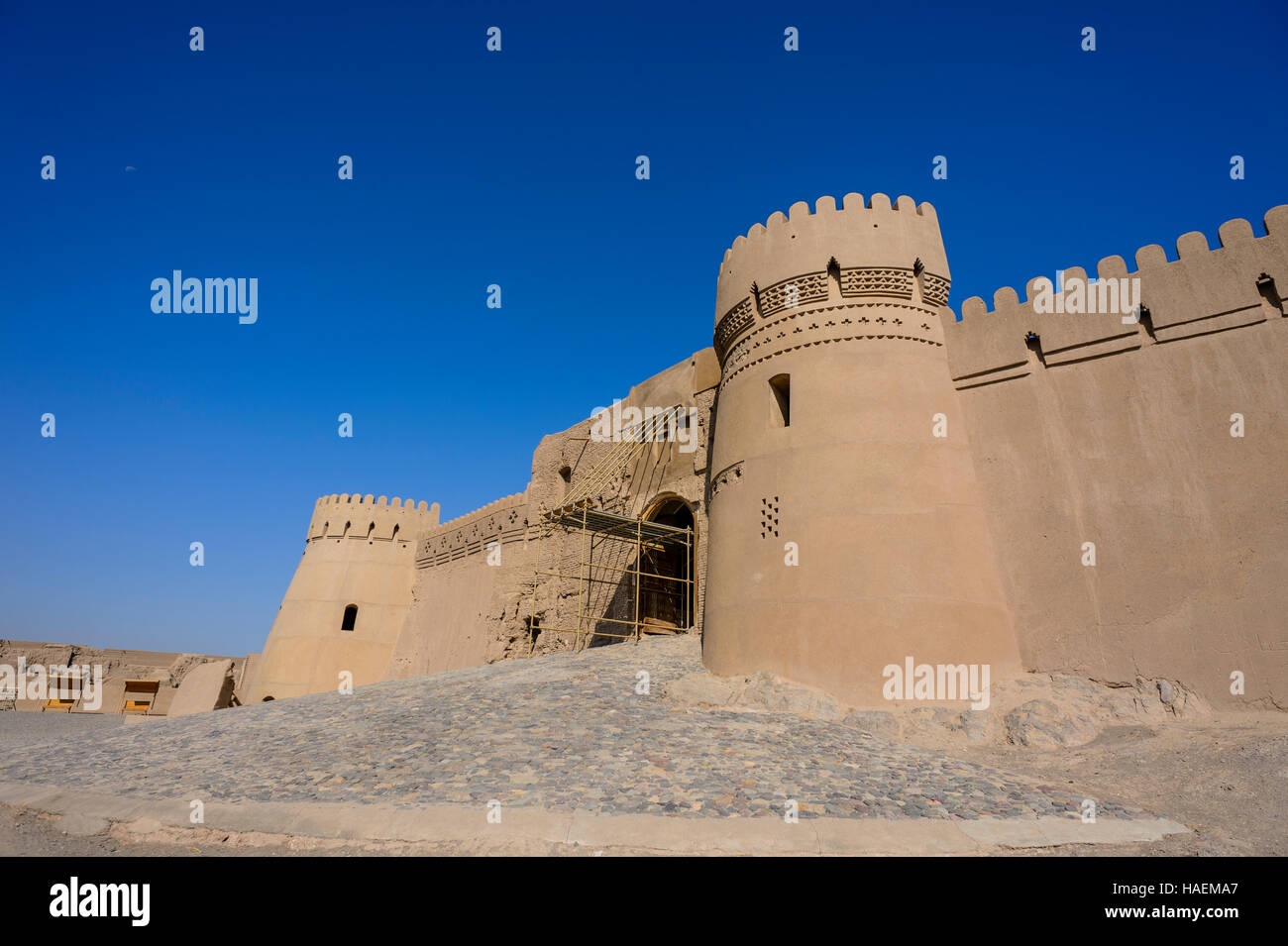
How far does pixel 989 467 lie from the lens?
35.3 feet

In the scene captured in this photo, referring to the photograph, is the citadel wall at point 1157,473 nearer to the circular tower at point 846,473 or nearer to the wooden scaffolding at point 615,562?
the circular tower at point 846,473

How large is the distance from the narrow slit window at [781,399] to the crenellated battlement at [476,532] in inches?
431

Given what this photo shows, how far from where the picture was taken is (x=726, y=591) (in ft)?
38.9

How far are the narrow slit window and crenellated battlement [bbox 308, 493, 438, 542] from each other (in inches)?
703

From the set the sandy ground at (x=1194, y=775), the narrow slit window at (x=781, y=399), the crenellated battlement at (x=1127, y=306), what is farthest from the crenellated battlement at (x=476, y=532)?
the sandy ground at (x=1194, y=775)

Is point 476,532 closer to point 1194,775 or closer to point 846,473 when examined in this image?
point 846,473

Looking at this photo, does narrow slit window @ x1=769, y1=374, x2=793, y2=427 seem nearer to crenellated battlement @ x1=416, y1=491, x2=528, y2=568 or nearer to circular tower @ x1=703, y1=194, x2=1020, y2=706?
circular tower @ x1=703, y1=194, x2=1020, y2=706

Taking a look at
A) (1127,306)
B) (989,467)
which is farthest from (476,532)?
(1127,306)

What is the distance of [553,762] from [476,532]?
55.1 feet

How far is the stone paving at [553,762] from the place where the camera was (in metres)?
6.36

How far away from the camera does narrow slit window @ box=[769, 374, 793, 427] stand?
39.9 feet

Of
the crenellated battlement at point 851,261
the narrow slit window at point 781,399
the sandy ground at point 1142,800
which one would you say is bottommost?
the sandy ground at point 1142,800
